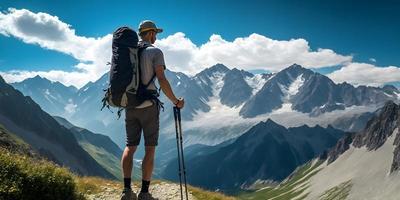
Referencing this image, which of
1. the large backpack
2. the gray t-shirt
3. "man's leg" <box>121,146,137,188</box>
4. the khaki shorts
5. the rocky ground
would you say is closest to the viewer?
the large backpack

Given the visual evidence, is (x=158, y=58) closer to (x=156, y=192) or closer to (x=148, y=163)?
(x=148, y=163)

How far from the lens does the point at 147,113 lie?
1306cm

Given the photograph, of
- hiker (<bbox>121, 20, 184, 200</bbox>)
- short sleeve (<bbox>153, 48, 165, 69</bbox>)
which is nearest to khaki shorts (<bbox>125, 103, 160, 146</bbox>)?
hiker (<bbox>121, 20, 184, 200</bbox>)

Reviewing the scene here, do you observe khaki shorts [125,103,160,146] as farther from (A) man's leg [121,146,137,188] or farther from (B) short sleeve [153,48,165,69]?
(B) short sleeve [153,48,165,69]

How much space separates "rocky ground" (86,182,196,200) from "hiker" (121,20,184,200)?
4.71 m

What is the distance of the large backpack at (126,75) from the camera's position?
41.1 ft

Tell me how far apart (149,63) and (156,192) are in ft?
27.1

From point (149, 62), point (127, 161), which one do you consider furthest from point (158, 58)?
point (127, 161)

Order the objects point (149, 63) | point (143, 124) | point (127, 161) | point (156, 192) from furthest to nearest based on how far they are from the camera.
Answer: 1. point (156, 192)
2. point (127, 161)
3. point (143, 124)
4. point (149, 63)

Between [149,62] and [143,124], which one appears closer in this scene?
[149,62]

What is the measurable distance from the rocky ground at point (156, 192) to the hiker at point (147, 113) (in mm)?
4709

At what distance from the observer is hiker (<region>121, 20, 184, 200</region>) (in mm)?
12859

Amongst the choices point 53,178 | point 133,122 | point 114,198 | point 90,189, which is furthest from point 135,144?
point 90,189

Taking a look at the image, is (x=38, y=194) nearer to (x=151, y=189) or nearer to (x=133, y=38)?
(x=133, y=38)
